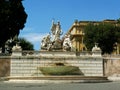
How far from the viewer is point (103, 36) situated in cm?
7800

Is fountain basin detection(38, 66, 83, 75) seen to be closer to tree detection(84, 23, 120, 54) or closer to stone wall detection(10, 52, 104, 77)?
stone wall detection(10, 52, 104, 77)

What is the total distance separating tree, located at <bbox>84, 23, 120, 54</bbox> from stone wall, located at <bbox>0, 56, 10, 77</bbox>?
95.1 ft

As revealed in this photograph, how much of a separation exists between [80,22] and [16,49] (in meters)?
54.6

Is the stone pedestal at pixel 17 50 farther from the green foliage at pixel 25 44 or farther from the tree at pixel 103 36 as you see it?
the green foliage at pixel 25 44

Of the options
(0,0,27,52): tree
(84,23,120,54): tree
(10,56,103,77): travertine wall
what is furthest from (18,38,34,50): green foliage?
(10,56,103,77): travertine wall

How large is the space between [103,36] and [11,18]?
27.3 meters

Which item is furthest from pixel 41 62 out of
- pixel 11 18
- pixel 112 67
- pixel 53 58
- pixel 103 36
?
Answer: pixel 103 36

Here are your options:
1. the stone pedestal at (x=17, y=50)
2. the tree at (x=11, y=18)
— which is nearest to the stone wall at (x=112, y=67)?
the stone pedestal at (x=17, y=50)

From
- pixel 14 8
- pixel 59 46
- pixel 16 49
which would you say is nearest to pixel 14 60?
pixel 16 49

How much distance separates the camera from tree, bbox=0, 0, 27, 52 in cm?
5394

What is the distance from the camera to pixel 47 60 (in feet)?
163

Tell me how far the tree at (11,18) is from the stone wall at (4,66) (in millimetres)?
3944

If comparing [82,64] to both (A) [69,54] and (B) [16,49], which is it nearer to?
(A) [69,54]

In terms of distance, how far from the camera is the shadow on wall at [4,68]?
50.7 metres
